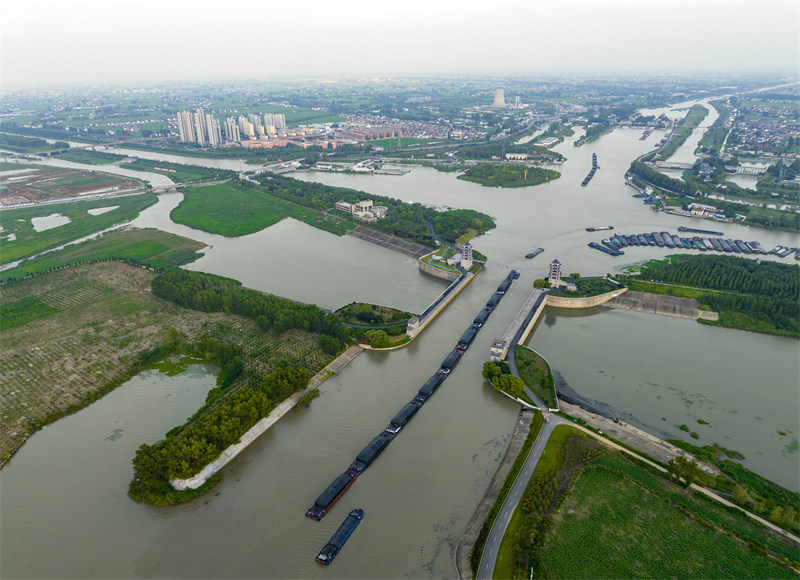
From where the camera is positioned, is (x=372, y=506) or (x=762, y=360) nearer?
(x=372, y=506)

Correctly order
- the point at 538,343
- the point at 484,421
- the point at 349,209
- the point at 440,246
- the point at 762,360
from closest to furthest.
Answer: the point at 484,421, the point at 762,360, the point at 538,343, the point at 440,246, the point at 349,209

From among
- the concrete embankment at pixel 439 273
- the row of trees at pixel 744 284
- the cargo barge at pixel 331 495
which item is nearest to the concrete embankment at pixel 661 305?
the row of trees at pixel 744 284

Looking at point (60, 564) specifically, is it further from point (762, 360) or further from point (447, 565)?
point (762, 360)

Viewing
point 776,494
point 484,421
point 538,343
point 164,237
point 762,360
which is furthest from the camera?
point 164,237

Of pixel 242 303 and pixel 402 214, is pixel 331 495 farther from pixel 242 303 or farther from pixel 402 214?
pixel 402 214

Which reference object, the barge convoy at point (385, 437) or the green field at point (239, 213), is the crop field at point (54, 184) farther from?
the barge convoy at point (385, 437)

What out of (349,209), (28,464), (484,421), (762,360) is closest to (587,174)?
(349,209)
